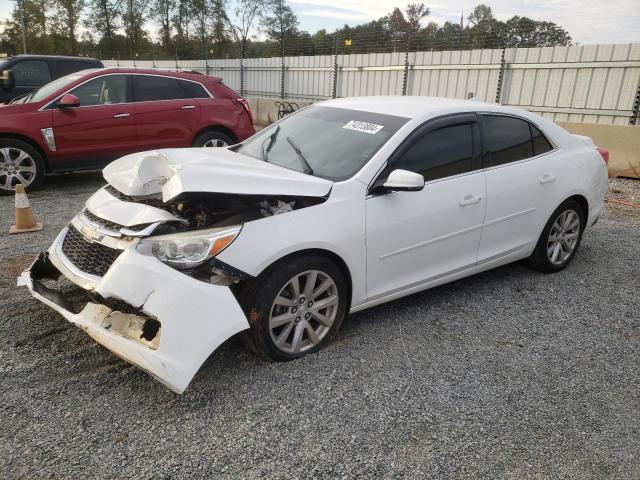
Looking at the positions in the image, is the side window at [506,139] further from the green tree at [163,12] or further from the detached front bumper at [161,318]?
the green tree at [163,12]

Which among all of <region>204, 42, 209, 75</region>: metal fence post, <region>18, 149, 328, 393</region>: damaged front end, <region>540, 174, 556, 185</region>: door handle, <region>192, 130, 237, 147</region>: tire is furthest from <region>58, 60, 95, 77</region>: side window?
<region>204, 42, 209, 75</region>: metal fence post

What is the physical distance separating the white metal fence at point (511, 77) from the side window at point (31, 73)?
8330 mm

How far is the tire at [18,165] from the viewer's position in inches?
274

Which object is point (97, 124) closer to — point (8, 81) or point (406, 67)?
point (8, 81)

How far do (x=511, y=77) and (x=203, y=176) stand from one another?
33.5 feet

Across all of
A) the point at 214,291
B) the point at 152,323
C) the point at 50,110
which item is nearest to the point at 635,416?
the point at 214,291

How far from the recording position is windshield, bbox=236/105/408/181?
11.7 ft

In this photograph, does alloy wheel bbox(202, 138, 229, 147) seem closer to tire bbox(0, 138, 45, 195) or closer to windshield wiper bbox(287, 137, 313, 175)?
tire bbox(0, 138, 45, 195)

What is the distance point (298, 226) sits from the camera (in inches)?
120

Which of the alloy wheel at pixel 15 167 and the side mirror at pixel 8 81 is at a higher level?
the side mirror at pixel 8 81

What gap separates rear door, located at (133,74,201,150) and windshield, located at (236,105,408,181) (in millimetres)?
3973

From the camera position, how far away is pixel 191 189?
2838mm

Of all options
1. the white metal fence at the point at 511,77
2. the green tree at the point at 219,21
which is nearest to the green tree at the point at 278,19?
the green tree at the point at 219,21

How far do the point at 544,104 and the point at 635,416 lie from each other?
931cm
